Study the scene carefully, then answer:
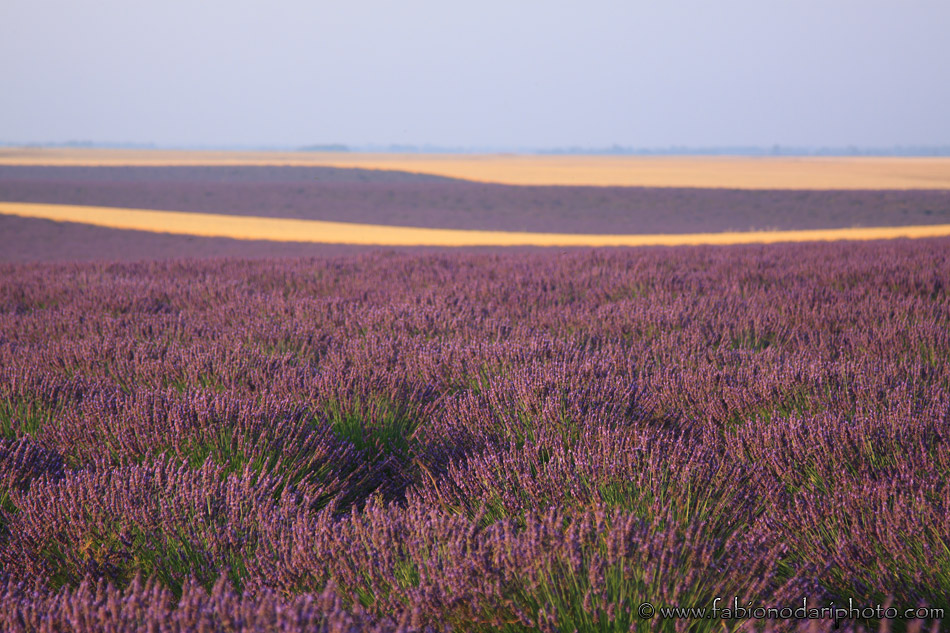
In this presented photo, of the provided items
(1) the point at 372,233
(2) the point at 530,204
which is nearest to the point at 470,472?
(1) the point at 372,233

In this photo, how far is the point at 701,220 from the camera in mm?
22812

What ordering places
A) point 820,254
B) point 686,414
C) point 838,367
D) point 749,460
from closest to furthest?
point 749,460, point 686,414, point 838,367, point 820,254

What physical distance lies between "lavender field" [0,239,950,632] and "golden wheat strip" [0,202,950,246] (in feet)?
41.4

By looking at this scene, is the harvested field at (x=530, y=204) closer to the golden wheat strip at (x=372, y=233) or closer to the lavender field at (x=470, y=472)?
the golden wheat strip at (x=372, y=233)

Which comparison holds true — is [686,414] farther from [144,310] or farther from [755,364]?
[144,310]

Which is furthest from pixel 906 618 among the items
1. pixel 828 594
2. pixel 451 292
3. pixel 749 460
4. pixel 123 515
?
pixel 451 292

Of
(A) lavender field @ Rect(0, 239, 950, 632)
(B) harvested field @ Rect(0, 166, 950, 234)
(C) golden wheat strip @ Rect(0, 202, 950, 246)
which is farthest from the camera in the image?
(B) harvested field @ Rect(0, 166, 950, 234)

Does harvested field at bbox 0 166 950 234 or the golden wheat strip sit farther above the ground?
harvested field at bbox 0 166 950 234

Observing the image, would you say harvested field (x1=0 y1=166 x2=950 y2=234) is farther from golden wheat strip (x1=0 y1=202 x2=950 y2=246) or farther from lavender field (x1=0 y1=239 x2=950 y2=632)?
lavender field (x1=0 y1=239 x2=950 y2=632)

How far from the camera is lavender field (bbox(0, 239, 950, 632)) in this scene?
132 cm

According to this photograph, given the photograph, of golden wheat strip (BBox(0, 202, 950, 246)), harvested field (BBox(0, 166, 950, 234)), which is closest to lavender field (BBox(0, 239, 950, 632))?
golden wheat strip (BBox(0, 202, 950, 246))

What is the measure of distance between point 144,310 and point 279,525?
4.15m

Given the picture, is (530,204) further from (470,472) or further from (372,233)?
(470,472)

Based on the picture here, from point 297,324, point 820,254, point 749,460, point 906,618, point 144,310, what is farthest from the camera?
point 820,254
